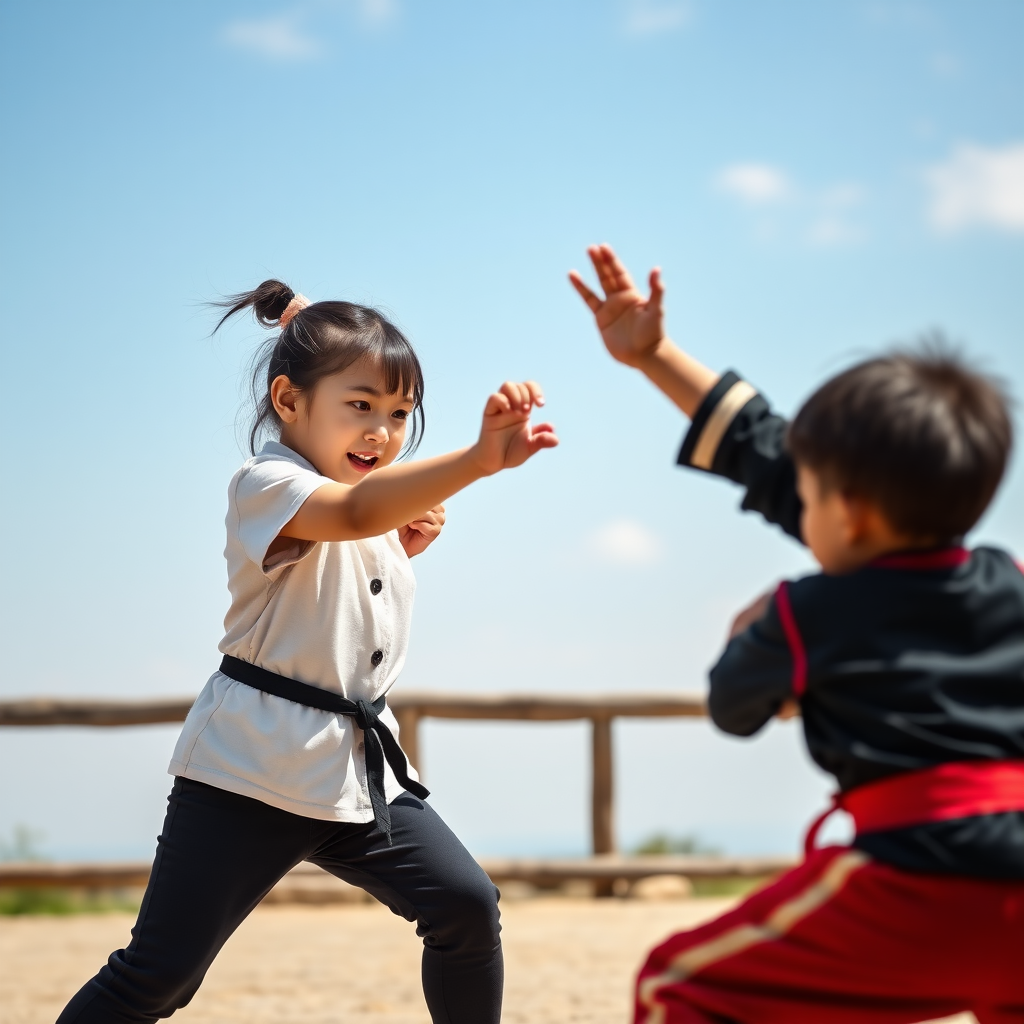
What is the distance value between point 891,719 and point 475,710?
17.7 ft

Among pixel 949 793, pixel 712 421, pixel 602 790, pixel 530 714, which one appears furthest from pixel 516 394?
pixel 602 790

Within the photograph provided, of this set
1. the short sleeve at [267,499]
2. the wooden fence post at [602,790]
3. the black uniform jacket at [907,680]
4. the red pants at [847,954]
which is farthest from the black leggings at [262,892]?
the wooden fence post at [602,790]

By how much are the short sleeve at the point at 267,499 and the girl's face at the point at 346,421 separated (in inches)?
4.7

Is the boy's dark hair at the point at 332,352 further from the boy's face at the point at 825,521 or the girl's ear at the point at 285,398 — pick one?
the boy's face at the point at 825,521

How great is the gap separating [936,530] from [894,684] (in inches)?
8.1

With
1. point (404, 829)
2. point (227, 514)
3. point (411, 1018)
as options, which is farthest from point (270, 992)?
point (227, 514)

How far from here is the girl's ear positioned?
2.58 m

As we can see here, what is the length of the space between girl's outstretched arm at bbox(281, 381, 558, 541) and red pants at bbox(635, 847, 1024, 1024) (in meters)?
0.80

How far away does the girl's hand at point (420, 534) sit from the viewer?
110 inches

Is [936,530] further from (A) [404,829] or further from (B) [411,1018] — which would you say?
(B) [411,1018]

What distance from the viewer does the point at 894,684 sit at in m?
1.58

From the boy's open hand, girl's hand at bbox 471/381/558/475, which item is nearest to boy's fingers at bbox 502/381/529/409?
girl's hand at bbox 471/381/558/475

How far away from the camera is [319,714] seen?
93.8 inches

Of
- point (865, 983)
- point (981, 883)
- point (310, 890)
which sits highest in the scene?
point (981, 883)
